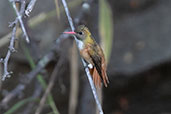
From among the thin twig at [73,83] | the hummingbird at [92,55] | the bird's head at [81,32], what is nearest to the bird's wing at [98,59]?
the hummingbird at [92,55]

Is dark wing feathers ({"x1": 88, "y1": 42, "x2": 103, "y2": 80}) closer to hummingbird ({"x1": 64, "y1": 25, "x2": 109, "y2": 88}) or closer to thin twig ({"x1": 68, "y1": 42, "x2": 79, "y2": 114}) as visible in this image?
hummingbird ({"x1": 64, "y1": 25, "x2": 109, "y2": 88})

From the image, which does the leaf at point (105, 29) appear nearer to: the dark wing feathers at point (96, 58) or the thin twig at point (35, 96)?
the dark wing feathers at point (96, 58)

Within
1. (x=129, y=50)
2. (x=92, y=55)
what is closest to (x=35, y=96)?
(x=92, y=55)

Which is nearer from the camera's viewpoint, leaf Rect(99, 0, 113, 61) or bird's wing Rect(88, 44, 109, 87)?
bird's wing Rect(88, 44, 109, 87)

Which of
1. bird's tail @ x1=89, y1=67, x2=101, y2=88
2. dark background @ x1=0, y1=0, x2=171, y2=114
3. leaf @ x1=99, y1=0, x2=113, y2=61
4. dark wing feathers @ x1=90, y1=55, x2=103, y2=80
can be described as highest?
dark background @ x1=0, y1=0, x2=171, y2=114

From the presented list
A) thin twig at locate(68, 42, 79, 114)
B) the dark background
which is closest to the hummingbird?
thin twig at locate(68, 42, 79, 114)

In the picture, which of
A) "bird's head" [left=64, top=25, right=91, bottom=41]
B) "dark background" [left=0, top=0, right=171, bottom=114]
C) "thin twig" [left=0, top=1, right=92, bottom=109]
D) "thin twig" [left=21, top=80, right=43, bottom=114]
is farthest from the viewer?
"dark background" [left=0, top=0, right=171, bottom=114]

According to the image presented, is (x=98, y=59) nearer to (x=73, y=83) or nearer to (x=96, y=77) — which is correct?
(x=96, y=77)

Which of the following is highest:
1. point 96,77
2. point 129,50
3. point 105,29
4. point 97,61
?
point 129,50
